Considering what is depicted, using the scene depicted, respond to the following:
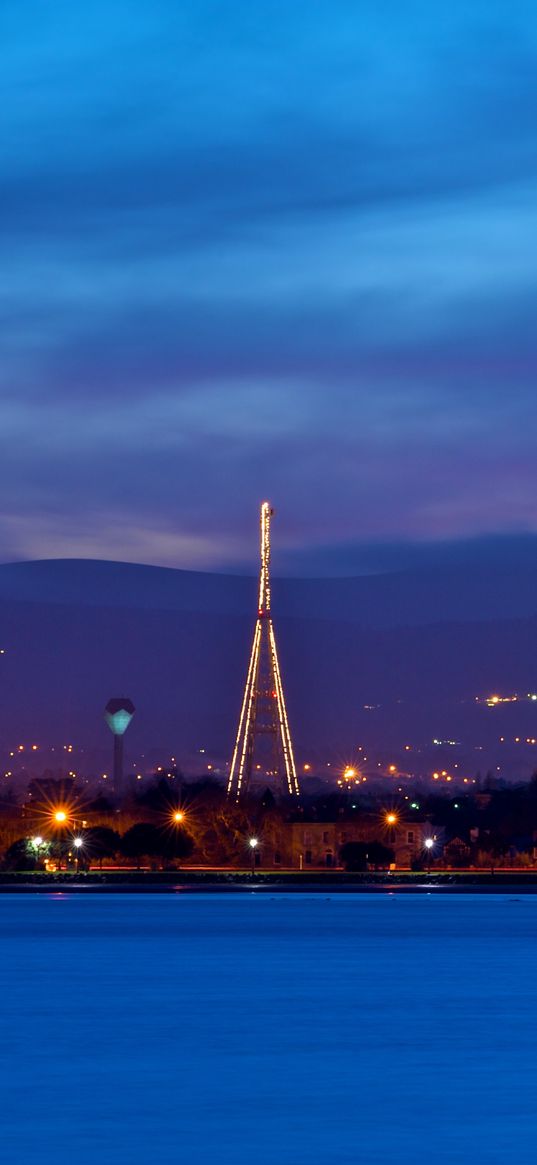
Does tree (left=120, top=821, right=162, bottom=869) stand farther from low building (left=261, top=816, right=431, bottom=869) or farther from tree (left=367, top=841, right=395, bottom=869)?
tree (left=367, top=841, right=395, bottom=869)

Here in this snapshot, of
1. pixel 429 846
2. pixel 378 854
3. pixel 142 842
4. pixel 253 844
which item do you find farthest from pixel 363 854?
pixel 142 842

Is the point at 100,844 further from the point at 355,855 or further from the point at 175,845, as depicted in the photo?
the point at 355,855
